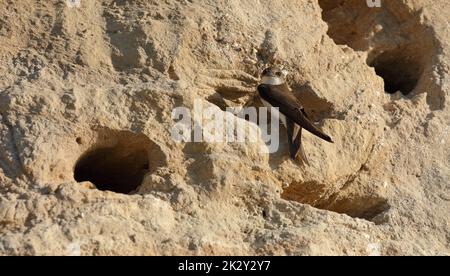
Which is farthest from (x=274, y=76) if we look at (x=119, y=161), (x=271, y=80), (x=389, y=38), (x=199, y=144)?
(x=389, y=38)

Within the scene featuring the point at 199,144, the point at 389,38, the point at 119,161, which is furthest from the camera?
the point at 389,38

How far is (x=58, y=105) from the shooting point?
2838 millimetres

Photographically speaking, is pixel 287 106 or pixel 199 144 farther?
pixel 287 106

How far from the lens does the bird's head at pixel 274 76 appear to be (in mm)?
3154

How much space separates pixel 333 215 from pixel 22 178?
0.91 m

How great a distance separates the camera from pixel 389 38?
3744 millimetres

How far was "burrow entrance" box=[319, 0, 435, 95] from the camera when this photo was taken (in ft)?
12.2

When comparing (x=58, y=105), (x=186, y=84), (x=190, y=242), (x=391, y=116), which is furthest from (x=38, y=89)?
(x=391, y=116)

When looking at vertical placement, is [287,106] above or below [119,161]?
above

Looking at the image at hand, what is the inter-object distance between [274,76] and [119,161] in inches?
23.5

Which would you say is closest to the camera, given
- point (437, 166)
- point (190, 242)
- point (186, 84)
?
point (190, 242)

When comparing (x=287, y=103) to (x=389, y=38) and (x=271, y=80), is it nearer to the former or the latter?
(x=271, y=80)

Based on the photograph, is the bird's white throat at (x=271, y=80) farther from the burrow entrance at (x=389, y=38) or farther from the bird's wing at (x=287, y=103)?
the burrow entrance at (x=389, y=38)

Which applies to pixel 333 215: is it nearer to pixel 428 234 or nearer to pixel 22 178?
pixel 428 234
